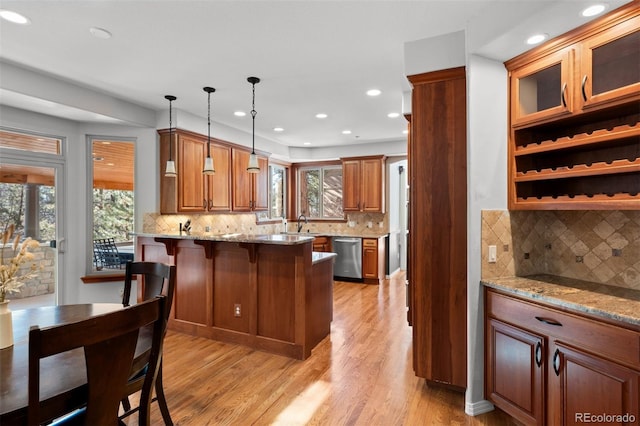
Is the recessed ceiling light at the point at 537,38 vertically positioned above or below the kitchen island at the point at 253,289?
above

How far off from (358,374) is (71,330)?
91.6 inches

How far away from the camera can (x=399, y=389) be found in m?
2.63

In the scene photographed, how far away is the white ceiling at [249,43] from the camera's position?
7.16 ft

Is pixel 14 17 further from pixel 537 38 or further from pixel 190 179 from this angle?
pixel 537 38

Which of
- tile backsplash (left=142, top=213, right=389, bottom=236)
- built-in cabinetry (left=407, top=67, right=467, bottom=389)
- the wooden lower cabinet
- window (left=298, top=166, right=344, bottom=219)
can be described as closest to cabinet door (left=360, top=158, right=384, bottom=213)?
tile backsplash (left=142, top=213, right=389, bottom=236)

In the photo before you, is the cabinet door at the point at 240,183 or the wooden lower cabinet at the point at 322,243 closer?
the cabinet door at the point at 240,183

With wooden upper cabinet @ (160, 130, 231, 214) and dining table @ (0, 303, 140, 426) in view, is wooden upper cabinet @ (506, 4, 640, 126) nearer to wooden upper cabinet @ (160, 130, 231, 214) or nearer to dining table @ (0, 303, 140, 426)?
dining table @ (0, 303, 140, 426)

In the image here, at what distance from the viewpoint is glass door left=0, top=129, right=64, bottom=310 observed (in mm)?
3688

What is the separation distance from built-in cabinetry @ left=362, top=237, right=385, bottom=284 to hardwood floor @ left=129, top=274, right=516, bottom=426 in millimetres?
2471

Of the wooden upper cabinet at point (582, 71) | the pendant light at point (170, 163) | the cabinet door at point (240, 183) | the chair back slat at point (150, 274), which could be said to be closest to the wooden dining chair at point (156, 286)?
the chair back slat at point (150, 274)

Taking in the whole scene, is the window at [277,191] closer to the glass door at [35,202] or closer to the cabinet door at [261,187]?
the cabinet door at [261,187]

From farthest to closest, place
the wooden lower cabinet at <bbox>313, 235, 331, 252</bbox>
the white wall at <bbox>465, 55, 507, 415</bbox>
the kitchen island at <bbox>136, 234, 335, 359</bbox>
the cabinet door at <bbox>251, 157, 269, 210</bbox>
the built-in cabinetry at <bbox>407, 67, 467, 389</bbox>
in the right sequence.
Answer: the wooden lower cabinet at <bbox>313, 235, 331, 252</bbox> < the cabinet door at <bbox>251, 157, 269, 210</bbox> < the kitchen island at <bbox>136, 234, 335, 359</bbox> < the built-in cabinetry at <bbox>407, 67, 467, 389</bbox> < the white wall at <bbox>465, 55, 507, 415</bbox>

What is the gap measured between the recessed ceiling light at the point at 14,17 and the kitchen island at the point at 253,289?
7.07 ft

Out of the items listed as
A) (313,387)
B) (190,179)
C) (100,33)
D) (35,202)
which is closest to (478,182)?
(313,387)
